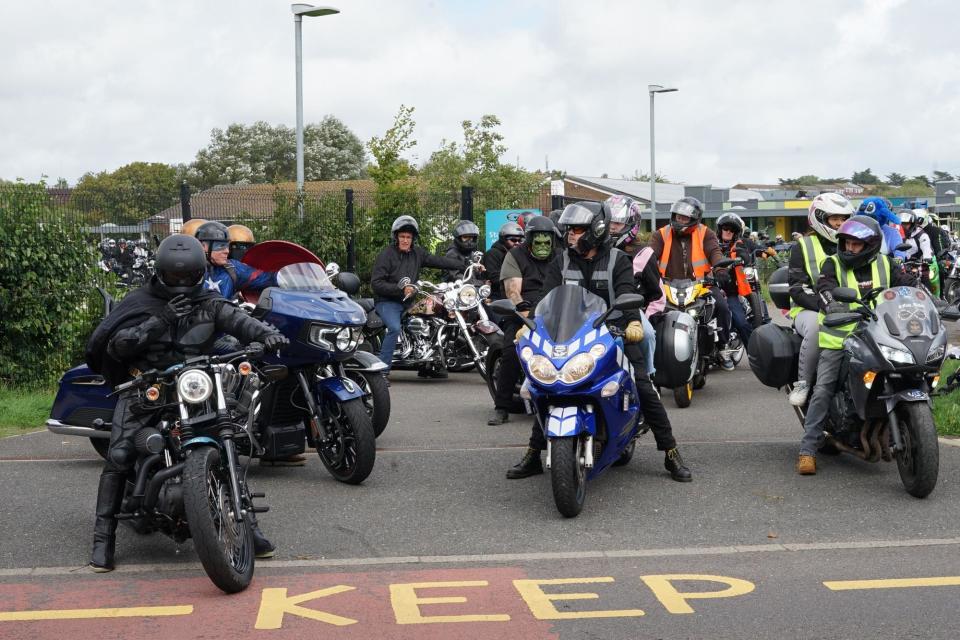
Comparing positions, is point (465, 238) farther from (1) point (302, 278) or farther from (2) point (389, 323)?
(1) point (302, 278)

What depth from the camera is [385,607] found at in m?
5.38

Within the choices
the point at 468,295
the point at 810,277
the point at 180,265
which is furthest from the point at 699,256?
the point at 180,265

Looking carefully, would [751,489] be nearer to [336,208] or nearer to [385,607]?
[385,607]

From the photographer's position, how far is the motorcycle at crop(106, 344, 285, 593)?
5.43 metres

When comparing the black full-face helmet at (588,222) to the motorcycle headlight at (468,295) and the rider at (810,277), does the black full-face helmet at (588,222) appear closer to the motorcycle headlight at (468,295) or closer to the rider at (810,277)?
the rider at (810,277)

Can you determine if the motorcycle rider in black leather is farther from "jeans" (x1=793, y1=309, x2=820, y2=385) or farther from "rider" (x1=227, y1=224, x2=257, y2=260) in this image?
"rider" (x1=227, y1=224, x2=257, y2=260)

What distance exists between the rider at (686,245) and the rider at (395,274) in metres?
2.78

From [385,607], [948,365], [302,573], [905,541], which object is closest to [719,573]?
[905,541]

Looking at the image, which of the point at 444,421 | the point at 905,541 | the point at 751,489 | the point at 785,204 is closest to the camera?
the point at 905,541

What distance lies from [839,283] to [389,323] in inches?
258

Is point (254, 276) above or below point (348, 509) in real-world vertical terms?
above

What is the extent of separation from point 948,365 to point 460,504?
671 cm

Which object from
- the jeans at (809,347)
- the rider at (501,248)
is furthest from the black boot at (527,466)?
the rider at (501,248)

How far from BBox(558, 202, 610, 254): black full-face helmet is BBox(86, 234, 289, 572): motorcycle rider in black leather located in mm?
2267
